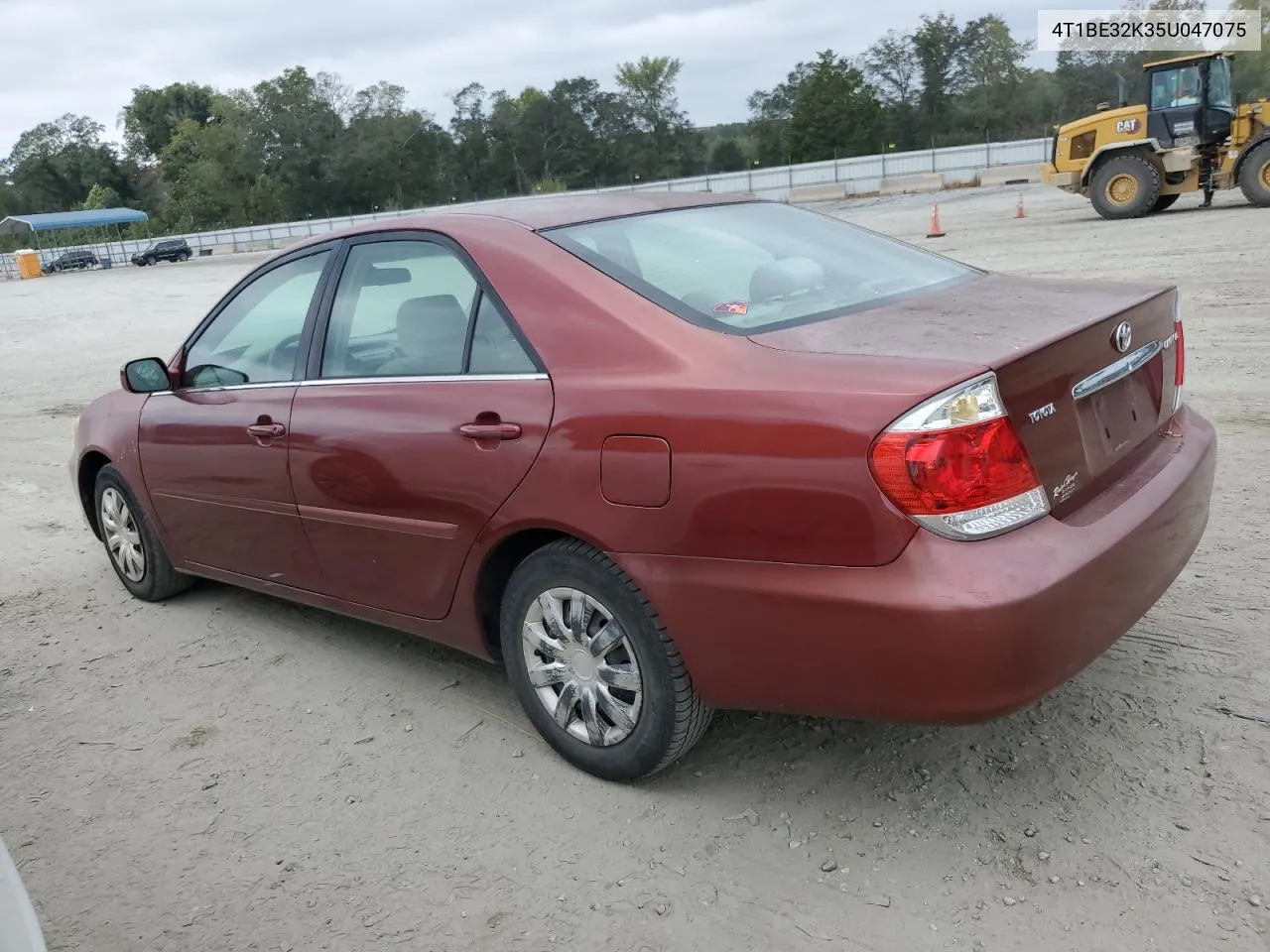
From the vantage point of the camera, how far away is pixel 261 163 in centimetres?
8800

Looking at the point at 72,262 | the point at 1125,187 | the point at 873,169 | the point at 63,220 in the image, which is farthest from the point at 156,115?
the point at 1125,187

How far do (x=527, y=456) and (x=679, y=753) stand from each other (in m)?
0.92

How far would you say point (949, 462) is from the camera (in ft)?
7.70

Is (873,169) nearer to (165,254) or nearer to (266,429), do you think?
(165,254)

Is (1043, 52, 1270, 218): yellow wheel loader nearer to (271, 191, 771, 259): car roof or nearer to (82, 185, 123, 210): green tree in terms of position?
(271, 191, 771, 259): car roof

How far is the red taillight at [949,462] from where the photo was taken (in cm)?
234

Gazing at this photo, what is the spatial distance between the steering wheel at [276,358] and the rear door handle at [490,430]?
1.08 metres

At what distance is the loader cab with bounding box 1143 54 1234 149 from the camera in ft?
57.8

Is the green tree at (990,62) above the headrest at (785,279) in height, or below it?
above

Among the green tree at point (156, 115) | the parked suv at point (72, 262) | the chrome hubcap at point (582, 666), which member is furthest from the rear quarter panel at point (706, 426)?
the green tree at point (156, 115)

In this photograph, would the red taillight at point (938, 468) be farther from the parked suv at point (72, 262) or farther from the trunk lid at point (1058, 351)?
the parked suv at point (72, 262)

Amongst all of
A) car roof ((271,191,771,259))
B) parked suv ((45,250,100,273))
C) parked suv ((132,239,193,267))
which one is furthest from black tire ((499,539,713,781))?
parked suv ((45,250,100,273))

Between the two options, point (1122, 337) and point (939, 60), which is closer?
point (1122, 337)

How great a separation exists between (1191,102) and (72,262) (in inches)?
2310
